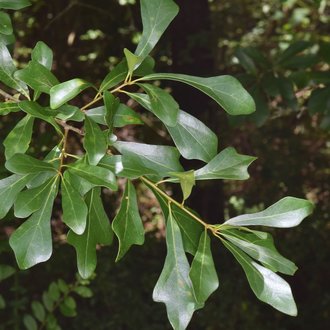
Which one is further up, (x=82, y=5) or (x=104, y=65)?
(x=82, y=5)

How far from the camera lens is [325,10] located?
4.19 metres

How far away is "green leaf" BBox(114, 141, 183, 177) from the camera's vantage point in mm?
1031

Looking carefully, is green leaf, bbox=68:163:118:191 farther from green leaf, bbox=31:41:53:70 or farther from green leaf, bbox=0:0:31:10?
green leaf, bbox=0:0:31:10

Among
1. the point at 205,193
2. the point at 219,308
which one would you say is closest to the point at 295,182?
the point at 205,193

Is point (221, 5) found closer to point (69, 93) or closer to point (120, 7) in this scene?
point (120, 7)

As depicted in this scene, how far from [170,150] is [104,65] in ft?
6.77

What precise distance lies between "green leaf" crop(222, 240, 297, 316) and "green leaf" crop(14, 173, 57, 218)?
0.99 ft

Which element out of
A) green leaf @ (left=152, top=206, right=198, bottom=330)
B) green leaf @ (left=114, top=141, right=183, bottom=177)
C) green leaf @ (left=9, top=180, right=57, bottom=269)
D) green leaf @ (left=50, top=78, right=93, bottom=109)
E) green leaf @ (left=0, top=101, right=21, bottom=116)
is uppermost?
green leaf @ (left=50, top=78, right=93, bottom=109)

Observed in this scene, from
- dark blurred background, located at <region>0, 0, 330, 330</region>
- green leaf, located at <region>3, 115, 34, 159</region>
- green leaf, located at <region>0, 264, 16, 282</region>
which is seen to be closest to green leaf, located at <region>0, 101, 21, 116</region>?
green leaf, located at <region>3, 115, 34, 159</region>

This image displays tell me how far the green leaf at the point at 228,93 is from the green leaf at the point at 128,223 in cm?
19

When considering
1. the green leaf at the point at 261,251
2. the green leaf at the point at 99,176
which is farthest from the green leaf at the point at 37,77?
the green leaf at the point at 261,251

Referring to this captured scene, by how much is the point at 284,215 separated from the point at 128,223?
248mm

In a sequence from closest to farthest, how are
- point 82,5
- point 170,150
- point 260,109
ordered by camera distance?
point 170,150 → point 260,109 → point 82,5

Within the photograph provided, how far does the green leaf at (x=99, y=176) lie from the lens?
94 cm
